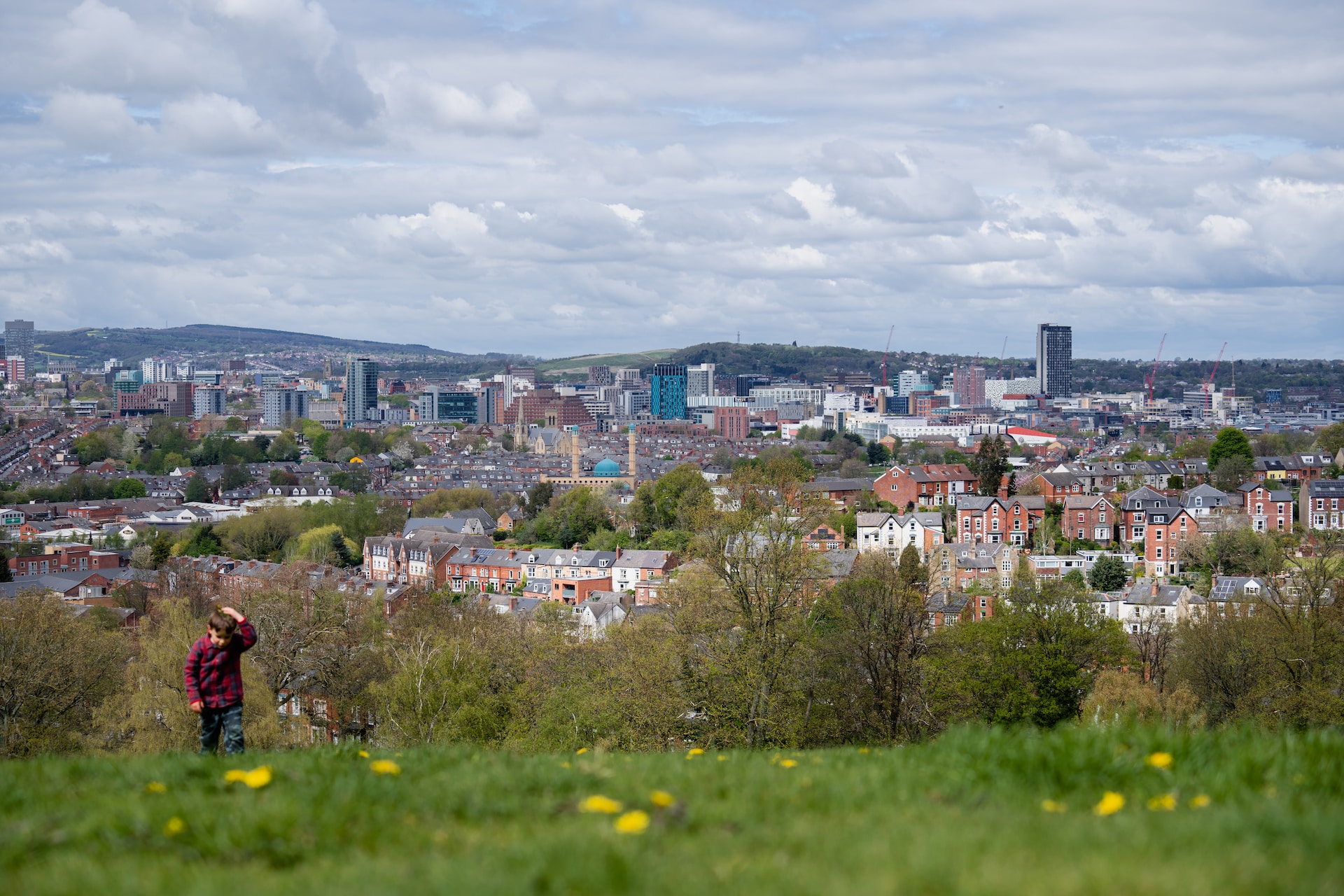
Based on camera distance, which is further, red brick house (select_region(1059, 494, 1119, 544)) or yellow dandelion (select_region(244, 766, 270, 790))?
red brick house (select_region(1059, 494, 1119, 544))

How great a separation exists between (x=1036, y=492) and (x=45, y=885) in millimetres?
85113

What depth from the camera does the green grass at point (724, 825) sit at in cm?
464

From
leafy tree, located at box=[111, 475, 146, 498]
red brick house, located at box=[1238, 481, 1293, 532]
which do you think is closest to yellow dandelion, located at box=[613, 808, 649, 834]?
red brick house, located at box=[1238, 481, 1293, 532]

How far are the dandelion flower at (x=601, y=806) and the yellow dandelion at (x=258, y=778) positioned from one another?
6.32 ft

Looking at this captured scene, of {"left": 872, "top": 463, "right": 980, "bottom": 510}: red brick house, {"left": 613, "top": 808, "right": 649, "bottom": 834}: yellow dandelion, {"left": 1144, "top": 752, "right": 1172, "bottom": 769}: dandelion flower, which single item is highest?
{"left": 613, "top": 808, "right": 649, "bottom": 834}: yellow dandelion

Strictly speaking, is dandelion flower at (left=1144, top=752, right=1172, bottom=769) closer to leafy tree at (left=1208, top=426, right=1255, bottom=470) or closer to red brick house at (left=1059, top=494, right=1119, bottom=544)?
red brick house at (left=1059, top=494, right=1119, bottom=544)

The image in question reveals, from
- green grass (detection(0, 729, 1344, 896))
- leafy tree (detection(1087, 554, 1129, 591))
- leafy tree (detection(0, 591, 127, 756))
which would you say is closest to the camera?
green grass (detection(0, 729, 1344, 896))

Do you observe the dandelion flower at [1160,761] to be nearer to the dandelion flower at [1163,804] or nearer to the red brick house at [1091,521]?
the dandelion flower at [1163,804]

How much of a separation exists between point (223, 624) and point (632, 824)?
5.71 m

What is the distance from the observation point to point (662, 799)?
6168 mm

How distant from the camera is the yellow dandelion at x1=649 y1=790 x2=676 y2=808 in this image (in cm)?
612

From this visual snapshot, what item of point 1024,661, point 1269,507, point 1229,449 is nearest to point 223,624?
point 1024,661

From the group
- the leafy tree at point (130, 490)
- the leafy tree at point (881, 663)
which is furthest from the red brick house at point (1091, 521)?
the leafy tree at point (130, 490)

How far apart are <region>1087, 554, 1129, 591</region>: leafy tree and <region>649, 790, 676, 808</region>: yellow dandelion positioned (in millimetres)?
56698
